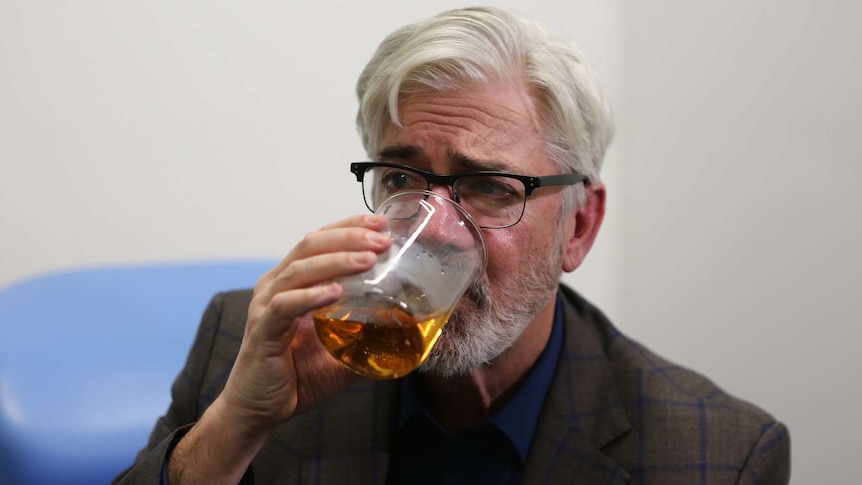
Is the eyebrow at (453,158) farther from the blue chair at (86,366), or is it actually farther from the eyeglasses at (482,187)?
the blue chair at (86,366)

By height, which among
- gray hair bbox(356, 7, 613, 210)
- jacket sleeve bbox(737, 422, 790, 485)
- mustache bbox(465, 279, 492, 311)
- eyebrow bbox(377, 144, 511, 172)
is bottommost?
jacket sleeve bbox(737, 422, 790, 485)

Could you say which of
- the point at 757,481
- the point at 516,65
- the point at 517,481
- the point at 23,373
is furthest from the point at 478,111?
the point at 23,373

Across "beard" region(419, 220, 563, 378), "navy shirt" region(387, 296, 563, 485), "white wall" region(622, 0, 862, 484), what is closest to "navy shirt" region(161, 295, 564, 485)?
"navy shirt" region(387, 296, 563, 485)

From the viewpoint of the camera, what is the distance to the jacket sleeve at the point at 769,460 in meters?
1.35

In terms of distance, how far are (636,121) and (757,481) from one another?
1.31 m

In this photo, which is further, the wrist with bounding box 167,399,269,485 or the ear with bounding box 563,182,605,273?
the ear with bounding box 563,182,605,273

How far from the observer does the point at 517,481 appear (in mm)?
1387

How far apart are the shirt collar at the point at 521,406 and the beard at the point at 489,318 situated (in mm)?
91

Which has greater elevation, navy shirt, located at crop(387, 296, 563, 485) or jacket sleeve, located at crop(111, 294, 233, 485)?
jacket sleeve, located at crop(111, 294, 233, 485)

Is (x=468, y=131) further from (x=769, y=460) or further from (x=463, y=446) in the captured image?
(x=769, y=460)

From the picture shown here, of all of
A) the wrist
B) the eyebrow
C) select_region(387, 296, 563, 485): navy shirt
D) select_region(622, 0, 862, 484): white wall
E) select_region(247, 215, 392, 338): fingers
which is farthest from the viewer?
select_region(622, 0, 862, 484): white wall

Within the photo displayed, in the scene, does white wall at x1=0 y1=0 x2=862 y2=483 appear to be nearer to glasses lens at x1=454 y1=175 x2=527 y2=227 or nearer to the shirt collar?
the shirt collar

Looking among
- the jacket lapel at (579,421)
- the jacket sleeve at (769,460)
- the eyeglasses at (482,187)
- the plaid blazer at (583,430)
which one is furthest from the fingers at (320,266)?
the jacket sleeve at (769,460)

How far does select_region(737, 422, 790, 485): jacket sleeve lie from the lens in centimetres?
135
